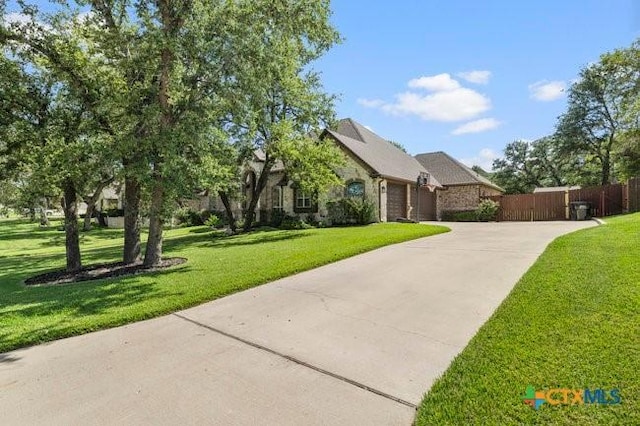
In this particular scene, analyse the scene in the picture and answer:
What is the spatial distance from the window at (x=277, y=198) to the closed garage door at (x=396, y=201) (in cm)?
749

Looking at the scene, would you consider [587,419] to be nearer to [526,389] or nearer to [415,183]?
[526,389]

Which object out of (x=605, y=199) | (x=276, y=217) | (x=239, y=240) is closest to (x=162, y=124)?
(x=239, y=240)

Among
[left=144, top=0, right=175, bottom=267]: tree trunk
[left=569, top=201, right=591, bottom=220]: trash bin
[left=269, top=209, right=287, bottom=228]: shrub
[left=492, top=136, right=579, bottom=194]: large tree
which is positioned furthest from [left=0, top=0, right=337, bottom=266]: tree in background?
[left=492, top=136, right=579, bottom=194]: large tree

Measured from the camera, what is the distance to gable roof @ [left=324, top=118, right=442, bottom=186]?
2167cm

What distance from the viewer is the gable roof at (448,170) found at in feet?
91.7

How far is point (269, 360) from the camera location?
162 inches

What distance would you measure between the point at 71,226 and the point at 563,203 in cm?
2595

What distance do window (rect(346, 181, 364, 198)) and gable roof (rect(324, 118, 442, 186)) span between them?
1.36 meters

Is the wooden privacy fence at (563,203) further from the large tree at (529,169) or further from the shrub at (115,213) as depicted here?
the shrub at (115,213)

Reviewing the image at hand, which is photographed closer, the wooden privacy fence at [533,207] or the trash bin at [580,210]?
the trash bin at [580,210]

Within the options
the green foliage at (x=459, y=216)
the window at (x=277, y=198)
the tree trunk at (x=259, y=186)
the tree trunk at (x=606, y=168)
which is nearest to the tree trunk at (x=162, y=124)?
the tree trunk at (x=259, y=186)

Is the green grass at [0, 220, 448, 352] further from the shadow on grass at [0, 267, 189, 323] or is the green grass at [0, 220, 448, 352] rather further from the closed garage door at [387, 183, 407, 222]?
the closed garage door at [387, 183, 407, 222]


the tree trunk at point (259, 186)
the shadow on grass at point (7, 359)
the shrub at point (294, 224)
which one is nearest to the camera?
the shadow on grass at point (7, 359)

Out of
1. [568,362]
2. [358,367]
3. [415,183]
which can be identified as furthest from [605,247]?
[415,183]
